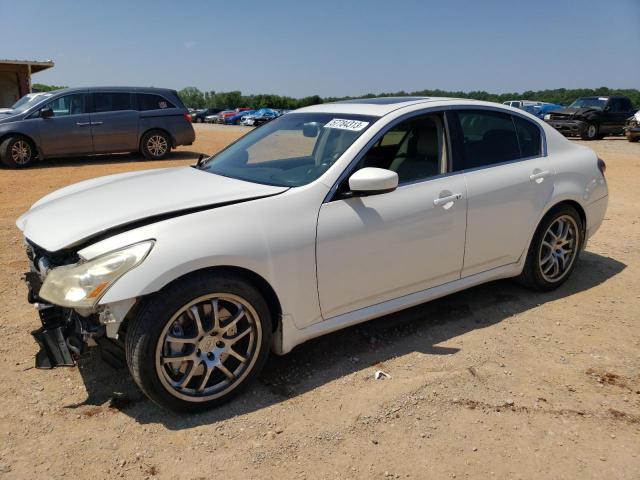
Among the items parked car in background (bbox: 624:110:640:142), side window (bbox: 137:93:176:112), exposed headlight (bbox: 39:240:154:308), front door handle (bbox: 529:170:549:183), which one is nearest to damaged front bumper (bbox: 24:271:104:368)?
exposed headlight (bbox: 39:240:154:308)

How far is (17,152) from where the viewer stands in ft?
37.1

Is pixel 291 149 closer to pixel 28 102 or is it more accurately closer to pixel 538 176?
pixel 538 176

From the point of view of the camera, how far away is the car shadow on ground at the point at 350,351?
3018 mm

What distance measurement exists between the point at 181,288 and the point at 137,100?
438 inches

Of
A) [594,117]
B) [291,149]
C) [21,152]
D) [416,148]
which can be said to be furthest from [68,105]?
[594,117]

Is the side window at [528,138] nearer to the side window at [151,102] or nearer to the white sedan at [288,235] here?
the white sedan at [288,235]

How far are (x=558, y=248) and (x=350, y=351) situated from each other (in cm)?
213

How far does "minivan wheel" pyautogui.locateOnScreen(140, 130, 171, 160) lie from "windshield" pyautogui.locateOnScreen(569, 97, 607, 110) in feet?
55.2

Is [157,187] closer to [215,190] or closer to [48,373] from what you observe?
[215,190]

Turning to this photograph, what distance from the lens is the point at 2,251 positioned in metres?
5.49

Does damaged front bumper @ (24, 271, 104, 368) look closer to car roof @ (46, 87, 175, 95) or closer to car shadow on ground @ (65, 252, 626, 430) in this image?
car shadow on ground @ (65, 252, 626, 430)

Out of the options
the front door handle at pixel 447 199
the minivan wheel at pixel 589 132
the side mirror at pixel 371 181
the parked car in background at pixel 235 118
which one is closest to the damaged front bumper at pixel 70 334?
the side mirror at pixel 371 181

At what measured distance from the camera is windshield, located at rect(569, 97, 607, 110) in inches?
832

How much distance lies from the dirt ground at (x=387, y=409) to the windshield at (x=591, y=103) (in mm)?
19681
